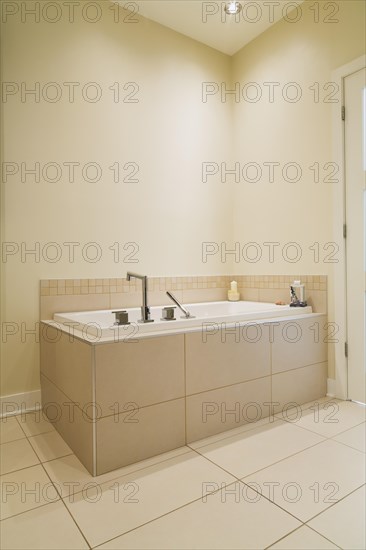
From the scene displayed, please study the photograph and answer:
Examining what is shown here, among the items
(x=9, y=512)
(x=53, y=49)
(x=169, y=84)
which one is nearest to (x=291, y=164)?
(x=169, y=84)

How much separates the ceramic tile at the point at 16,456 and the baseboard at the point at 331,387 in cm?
180

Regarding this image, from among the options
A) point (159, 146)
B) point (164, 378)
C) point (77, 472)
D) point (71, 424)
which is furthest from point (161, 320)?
point (159, 146)

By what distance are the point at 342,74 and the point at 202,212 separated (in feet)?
4.36

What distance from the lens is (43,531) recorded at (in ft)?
3.53

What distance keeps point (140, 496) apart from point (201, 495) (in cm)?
22

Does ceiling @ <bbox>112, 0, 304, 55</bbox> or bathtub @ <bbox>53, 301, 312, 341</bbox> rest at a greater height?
ceiling @ <bbox>112, 0, 304, 55</bbox>

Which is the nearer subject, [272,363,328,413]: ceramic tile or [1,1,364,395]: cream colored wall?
[272,363,328,413]: ceramic tile

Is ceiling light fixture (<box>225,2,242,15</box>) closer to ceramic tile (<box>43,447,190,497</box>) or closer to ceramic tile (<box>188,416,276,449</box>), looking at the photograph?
ceramic tile (<box>188,416,276,449</box>)

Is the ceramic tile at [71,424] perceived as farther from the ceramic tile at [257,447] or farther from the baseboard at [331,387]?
the baseboard at [331,387]

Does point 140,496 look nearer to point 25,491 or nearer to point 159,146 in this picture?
point 25,491

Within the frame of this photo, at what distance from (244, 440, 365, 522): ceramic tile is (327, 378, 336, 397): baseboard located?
71cm

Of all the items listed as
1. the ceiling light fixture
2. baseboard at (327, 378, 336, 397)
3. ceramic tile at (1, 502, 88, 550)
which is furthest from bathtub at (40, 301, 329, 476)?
the ceiling light fixture

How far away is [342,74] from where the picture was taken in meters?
2.18

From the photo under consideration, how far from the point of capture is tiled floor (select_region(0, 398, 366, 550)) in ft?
3.42
